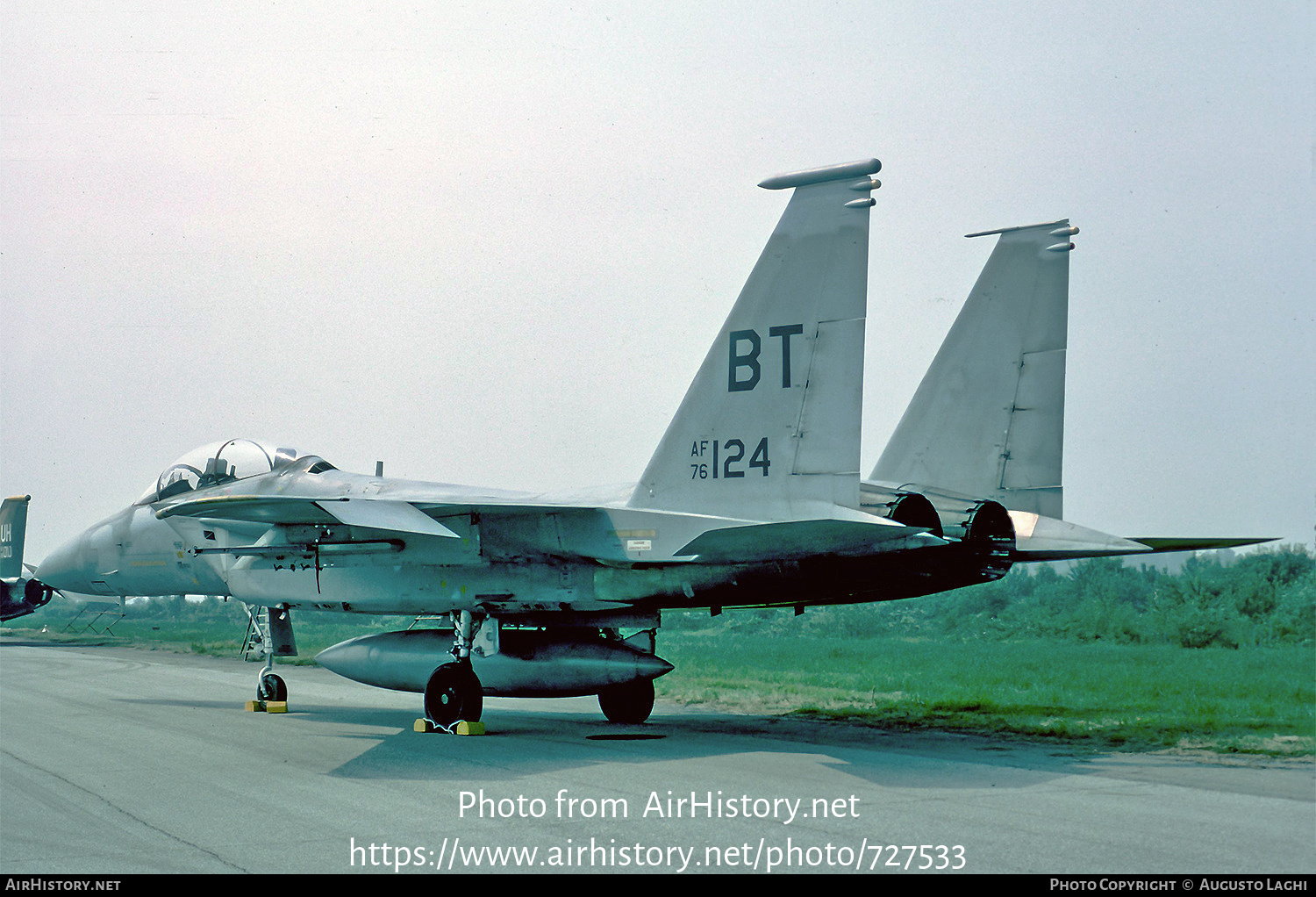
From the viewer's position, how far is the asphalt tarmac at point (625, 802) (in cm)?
532

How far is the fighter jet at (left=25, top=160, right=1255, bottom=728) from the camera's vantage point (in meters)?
8.56

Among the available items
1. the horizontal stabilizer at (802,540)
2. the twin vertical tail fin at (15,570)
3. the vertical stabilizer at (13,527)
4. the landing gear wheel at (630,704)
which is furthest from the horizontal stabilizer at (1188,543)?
the vertical stabilizer at (13,527)

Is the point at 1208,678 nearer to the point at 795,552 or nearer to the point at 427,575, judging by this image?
the point at 795,552

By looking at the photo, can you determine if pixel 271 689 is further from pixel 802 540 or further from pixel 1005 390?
pixel 1005 390

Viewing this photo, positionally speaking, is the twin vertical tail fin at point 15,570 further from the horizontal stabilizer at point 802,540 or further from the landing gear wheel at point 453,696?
the horizontal stabilizer at point 802,540

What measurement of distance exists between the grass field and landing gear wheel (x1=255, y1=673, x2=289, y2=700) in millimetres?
5141

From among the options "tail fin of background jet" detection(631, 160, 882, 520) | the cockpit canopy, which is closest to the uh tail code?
"tail fin of background jet" detection(631, 160, 882, 520)

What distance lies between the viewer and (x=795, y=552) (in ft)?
27.9

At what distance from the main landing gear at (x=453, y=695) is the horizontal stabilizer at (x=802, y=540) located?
9.91 ft

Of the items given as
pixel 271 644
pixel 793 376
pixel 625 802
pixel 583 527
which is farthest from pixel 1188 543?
pixel 271 644

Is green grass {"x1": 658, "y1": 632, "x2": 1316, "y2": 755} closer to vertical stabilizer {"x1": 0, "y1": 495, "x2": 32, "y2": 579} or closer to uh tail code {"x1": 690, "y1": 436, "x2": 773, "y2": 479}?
uh tail code {"x1": 690, "y1": 436, "x2": 773, "y2": 479}

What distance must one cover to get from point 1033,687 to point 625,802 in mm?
9807

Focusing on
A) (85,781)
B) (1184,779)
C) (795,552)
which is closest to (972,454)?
(795,552)
